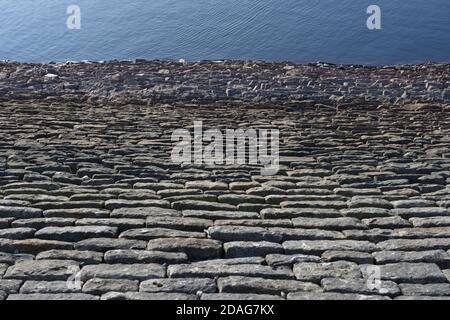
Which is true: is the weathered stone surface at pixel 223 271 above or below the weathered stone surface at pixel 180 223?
below

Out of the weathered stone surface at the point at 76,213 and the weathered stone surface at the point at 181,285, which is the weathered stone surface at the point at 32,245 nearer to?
the weathered stone surface at the point at 76,213

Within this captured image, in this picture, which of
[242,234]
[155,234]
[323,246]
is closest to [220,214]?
[242,234]

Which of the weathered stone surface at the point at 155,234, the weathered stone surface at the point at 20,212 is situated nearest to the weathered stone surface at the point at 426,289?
the weathered stone surface at the point at 155,234

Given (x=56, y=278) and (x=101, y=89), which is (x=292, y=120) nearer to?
(x=101, y=89)

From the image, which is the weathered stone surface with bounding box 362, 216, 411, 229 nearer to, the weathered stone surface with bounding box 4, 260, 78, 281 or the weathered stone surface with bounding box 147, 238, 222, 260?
the weathered stone surface with bounding box 147, 238, 222, 260

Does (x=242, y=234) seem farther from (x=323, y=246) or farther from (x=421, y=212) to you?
(x=421, y=212)
